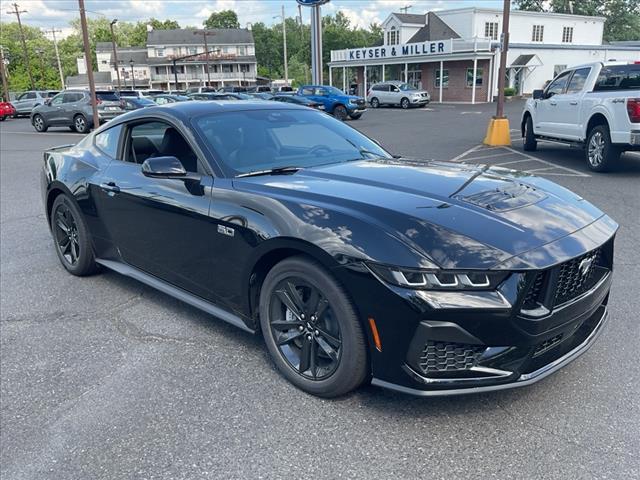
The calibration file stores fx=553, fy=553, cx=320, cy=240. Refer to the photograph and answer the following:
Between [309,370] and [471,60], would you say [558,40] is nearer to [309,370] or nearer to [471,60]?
[471,60]

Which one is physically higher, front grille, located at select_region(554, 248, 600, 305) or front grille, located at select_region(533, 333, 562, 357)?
front grille, located at select_region(554, 248, 600, 305)

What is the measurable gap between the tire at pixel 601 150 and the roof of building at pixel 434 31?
37922 millimetres

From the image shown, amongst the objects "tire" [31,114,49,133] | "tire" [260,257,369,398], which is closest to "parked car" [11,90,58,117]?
"tire" [31,114,49,133]

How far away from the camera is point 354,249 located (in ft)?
8.55

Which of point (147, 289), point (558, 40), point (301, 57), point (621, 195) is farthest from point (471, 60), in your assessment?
point (301, 57)

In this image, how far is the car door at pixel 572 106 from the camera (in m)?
10.4

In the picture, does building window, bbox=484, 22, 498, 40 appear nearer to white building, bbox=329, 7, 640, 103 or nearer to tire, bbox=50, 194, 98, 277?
white building, bbox=329, 7, 640, 103

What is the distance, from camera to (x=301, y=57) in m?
107

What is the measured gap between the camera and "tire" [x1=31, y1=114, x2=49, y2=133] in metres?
24.5

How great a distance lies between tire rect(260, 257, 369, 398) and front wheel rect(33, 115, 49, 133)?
24915 millimetres

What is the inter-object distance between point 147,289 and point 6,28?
138434mm

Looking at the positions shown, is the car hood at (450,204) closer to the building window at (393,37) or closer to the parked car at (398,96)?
the parked car at (398,96)

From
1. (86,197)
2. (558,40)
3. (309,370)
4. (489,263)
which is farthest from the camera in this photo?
(558,40)

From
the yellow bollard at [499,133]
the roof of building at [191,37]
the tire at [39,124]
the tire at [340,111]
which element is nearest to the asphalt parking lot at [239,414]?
the yellow bollard at [499,133]
